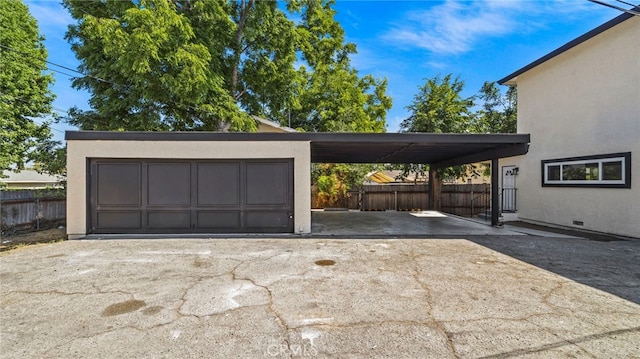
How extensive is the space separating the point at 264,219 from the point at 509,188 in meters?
9.85

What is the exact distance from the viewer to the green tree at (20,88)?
14.8 meters

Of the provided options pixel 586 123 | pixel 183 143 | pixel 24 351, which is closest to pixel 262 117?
pixel 183 143

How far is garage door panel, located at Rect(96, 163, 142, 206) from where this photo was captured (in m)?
7.46

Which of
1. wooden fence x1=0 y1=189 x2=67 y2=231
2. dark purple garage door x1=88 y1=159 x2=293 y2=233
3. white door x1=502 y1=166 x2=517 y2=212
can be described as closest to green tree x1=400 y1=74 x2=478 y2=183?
white door x1=502 y1=166 x2=517 y2=212

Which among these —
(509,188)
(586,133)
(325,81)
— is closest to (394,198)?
(509,188)

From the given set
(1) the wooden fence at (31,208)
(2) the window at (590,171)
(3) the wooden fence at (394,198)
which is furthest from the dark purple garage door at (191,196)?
(2) the window at (590,171)

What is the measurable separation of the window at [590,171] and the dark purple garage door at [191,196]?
332 inches

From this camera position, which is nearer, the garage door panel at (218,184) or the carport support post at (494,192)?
the garage door panel at (218,184)

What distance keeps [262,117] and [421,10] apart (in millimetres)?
10073

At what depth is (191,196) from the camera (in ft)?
25.0

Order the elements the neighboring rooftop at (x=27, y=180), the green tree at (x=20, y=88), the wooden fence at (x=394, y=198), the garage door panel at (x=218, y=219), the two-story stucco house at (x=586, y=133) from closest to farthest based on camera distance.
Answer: the two-story stucco house at (x=586, y=133)
the garage door panel at (x=218, y=219)
the green tree at (x=20, y=88)
the wooden fence at (x=394, y=198)
the neighboring rooftop at (x=27, y=180)

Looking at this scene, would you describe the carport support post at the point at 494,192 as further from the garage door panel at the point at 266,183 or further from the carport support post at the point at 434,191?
the garage door panel at the point at 266,183

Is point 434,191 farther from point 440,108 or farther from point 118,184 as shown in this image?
point 118,184

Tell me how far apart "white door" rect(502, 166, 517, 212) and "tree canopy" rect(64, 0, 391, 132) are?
885 centimetres
